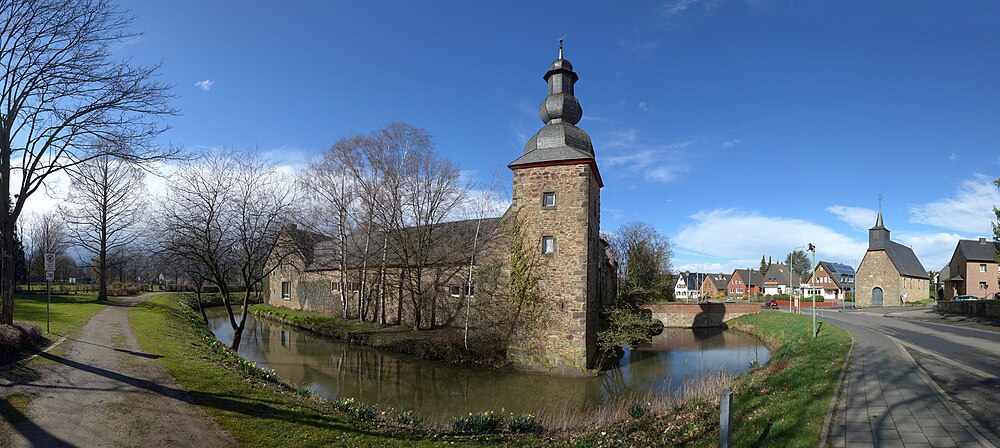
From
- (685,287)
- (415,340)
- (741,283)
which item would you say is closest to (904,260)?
(741,283)

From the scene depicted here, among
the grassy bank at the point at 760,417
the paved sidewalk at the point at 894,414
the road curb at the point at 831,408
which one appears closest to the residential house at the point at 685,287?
the grassy bank at the point at 760,417

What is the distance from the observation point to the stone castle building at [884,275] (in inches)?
1746

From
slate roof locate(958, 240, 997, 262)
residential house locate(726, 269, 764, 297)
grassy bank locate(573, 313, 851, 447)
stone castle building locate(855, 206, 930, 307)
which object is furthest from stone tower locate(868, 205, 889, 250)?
grassy bank locate(573, 313, 851, 447)

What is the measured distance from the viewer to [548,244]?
57.0ft

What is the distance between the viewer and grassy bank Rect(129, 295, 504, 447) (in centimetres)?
690

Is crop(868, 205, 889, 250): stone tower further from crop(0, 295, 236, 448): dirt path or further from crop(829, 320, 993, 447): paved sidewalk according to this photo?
crop(0, 295, 236, 448): dirt path

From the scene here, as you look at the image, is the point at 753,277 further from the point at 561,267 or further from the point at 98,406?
the point at 98,406

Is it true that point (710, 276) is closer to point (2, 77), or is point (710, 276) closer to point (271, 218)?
point (271, 218)

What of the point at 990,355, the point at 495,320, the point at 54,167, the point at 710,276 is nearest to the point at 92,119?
the point at 54,167

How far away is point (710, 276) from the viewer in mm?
90875

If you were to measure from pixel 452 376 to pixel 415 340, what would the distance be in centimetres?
445

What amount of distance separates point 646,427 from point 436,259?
14886 millimetres

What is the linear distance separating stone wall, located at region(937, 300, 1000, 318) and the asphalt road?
5.19 m

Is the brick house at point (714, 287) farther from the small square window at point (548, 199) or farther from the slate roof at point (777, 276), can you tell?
the small square window at point (548, 199)
